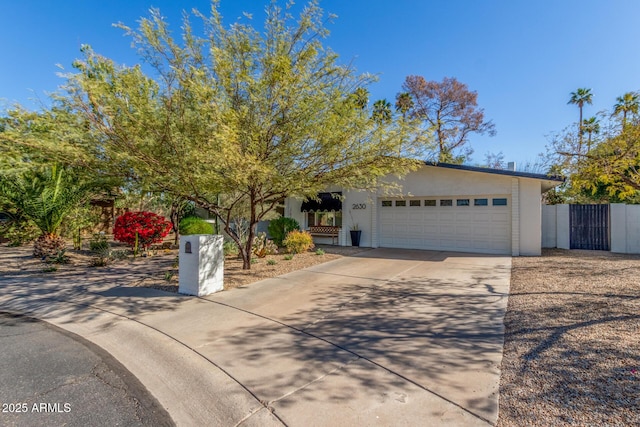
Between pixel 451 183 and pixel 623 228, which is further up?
pixel 451 183

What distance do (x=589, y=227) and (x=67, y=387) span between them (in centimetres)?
1653

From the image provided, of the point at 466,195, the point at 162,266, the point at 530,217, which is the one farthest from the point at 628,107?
the point at 162,266

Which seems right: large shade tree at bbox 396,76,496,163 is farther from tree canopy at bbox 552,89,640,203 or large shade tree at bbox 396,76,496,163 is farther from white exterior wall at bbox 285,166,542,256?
tree canopy at bbox 552,89,640,203

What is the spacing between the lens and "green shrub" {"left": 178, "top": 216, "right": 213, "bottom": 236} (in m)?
15.0

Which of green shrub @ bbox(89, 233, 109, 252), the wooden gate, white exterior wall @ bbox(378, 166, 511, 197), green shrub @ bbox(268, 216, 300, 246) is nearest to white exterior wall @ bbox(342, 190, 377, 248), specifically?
white exterior wall @ bbox(378, 166, 511, 197)

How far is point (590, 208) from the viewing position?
12.4 m

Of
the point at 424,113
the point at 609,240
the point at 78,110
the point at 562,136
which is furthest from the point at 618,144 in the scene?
the point at 424,113

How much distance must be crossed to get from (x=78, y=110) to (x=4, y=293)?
449 centimetres

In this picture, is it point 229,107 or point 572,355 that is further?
point 229,107

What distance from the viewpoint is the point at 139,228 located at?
11.0 metres

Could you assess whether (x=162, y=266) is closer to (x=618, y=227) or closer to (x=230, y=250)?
(x=230, y=250)

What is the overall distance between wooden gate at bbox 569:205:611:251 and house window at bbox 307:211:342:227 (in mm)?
9892

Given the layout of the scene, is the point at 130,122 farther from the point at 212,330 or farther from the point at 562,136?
the point at 562,136

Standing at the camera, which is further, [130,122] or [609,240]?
[609,240]
